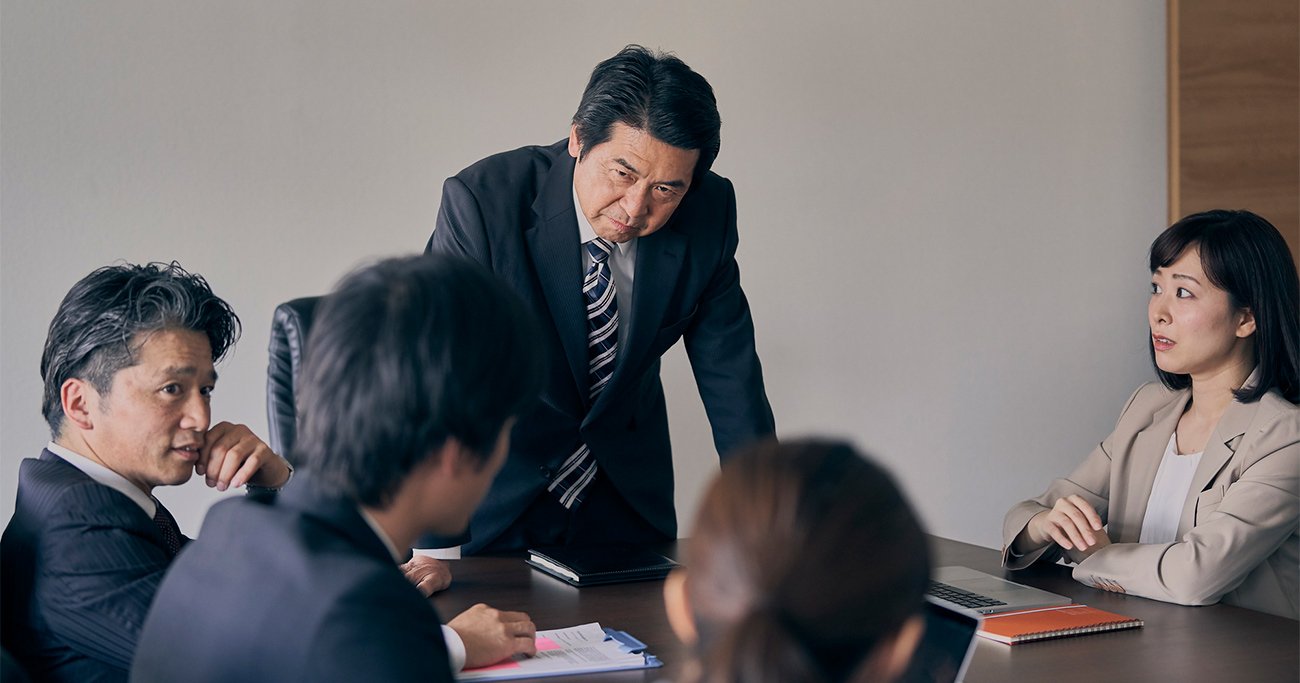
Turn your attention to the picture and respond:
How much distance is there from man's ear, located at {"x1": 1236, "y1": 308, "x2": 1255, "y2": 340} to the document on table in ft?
4.85

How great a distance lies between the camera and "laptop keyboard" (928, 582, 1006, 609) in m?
1.89

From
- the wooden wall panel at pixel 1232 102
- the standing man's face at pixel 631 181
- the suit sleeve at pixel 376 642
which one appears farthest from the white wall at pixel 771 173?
the suit sleeve at pixel 376 642

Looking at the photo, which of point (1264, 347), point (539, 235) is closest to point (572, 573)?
point (539, 235)

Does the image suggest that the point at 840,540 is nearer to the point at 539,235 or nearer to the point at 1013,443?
the point at 539,235

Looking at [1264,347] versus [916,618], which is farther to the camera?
[1264,347]

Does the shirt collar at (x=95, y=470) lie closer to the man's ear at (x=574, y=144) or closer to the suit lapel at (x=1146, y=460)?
the man's ear at (x=574, y=144)

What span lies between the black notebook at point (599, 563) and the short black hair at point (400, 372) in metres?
0.92

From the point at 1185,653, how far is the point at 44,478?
5.28 ft

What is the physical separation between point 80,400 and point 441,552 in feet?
2.36

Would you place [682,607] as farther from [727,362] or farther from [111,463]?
[727,362]

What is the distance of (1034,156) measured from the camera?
13.9ft

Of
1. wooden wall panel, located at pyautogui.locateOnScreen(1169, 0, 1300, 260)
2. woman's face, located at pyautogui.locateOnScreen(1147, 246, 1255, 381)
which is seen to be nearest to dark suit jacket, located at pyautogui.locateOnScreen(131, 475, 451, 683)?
woman's face, located at pyautogui.locateOnScreen(1147, 246, 1255, 381)

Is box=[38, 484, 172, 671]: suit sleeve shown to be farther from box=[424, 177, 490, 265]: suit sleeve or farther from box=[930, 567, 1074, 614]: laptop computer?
box=[930, 567, 1074, 614]: laptop computer

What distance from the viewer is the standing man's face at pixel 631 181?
2.30 m
